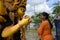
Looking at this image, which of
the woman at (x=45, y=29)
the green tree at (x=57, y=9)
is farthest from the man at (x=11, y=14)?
the green tree at (x=57, y=9)

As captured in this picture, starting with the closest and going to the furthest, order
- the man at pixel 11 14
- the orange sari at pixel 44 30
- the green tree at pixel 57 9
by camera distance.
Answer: the man at pixel 11 14
the orange sari at pixel 44 30
the green tree at pixel 57 9

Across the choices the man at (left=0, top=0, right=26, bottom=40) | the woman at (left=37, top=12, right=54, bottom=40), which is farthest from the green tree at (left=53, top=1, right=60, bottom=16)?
the man at (left=0, top=0, right=26, bottom=40)

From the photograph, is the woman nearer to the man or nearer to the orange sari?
the orange sari

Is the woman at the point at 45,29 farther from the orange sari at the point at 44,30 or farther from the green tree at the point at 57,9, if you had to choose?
the green tree at the point at 57,9

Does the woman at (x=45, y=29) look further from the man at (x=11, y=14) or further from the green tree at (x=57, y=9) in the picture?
the man at (x=11, y=14)

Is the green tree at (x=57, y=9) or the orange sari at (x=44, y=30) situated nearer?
the orange sari at (x=44, y=30)

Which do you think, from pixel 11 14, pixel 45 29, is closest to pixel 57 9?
pixel 45 29

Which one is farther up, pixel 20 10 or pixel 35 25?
pixel 20 10

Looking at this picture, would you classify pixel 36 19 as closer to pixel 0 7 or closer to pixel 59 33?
pixel 59 33

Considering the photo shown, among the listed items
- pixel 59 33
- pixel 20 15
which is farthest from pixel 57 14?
pixel 20 15

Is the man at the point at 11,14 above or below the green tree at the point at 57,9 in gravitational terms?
above

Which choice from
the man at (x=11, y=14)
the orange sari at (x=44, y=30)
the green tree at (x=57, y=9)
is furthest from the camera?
the green tree at (x=57, y=9)

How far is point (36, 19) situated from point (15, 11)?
15.5ft

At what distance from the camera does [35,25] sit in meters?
6.64
